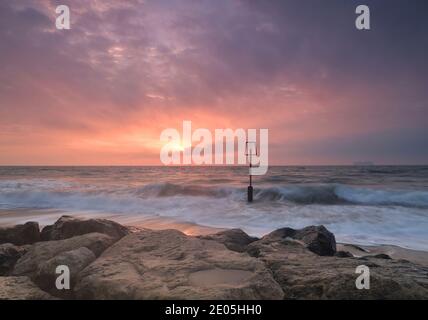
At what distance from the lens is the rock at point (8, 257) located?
5082mm

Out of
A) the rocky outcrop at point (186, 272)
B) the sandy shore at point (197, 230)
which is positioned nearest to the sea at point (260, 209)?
the sandy shore at point (197, 230)

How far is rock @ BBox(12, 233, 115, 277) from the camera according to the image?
15.0 feet

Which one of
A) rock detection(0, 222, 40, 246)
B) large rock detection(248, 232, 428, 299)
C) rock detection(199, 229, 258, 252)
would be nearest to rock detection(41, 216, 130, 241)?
rock detection(0, 222, 40, 246)

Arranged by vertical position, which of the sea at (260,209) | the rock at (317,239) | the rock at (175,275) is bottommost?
the sea at (260,209)

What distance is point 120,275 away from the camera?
12.1 ft

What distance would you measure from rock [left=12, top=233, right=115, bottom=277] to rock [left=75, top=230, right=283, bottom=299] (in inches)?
15.0

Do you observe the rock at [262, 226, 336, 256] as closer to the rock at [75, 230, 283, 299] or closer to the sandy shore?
the sandy shore

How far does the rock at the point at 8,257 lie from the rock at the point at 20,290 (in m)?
1.12

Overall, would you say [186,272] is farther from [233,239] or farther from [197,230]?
[197,230]

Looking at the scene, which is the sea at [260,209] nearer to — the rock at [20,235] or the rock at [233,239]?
the rock at [233,239]

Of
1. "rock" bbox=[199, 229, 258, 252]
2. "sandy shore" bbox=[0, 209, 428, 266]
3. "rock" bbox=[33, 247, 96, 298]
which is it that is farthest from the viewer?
"sandy shore" bbox=[0, 209, 428, 266]
